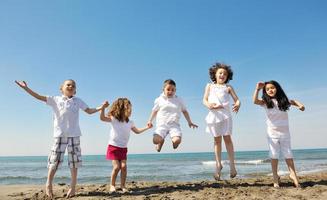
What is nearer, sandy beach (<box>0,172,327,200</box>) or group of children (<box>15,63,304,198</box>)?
sandy beach (<box>0,172,327,200</box>)

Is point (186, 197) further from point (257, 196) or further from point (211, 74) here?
point (211, 74)

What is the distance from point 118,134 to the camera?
21.0 feet

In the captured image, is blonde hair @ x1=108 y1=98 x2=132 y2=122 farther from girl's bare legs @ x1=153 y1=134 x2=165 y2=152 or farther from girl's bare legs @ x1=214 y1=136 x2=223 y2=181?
girl's bare legs @ x1=214 y1=136 x2=223 y2=181

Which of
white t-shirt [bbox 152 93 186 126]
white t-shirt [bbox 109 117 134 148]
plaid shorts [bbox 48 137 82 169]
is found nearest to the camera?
plaid shorts [bbox 48 137 82 169]

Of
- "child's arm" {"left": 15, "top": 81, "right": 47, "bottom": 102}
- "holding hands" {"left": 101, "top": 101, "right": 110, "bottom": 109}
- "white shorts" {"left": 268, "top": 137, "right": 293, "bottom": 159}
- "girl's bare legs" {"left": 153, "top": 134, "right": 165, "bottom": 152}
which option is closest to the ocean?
"white shorts" {"left": 268, "top": 137, "right": 293, "bottom": 159}

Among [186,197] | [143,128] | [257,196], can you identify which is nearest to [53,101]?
[143,128]

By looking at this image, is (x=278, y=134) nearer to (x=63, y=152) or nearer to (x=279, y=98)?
(x=279, y=98)

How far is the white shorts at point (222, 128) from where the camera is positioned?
6.66 m

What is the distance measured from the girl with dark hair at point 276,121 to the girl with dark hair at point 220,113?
0.64 m

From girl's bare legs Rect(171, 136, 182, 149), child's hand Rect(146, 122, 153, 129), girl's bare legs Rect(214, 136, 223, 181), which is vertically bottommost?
→ girl's bare legs Rect(214, 136, 223, 181)

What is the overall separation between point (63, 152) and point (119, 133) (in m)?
1.19

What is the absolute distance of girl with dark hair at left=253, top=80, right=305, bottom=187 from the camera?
6.15 meters

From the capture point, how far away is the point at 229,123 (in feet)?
21.9

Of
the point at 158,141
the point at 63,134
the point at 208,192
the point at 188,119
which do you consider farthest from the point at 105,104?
the point at 208,192
